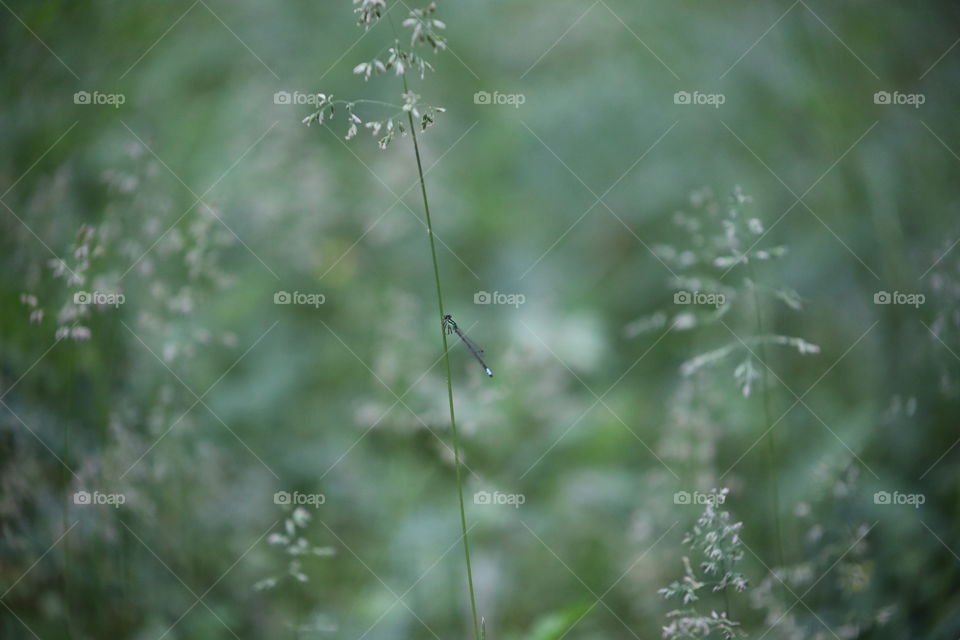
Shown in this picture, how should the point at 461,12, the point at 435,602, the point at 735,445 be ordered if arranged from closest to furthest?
the point at 435,602
the point at 735,445
the point at 461,12

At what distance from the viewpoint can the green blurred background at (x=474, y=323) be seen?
279 cm

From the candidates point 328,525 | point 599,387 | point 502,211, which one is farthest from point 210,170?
point 599,387

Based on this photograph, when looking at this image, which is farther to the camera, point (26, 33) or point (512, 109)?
point (512, 109)

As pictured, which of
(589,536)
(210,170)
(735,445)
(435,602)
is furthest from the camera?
(210,170)

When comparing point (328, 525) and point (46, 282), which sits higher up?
point (46, 282)

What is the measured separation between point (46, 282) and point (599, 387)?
227cm

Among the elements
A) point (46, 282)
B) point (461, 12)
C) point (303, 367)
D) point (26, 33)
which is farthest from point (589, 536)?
point (26, 33)

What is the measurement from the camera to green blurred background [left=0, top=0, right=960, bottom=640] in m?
2.79

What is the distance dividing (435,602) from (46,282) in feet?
5.96

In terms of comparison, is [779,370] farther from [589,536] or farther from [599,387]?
[589,536]

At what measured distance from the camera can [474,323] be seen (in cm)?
390

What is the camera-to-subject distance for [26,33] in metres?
3.48

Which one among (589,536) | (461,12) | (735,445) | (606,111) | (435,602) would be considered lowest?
(435,602)

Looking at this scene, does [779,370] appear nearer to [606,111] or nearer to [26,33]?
[606,111]
